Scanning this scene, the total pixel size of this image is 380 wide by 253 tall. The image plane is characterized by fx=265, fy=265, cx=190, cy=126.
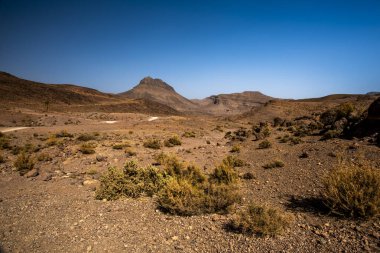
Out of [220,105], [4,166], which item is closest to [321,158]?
[4,166]

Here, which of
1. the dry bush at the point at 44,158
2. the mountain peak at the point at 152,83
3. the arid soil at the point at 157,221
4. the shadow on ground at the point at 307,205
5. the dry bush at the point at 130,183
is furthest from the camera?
the mountain peak at the point at 152,83

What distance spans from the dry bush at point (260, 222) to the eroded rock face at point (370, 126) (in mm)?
9901

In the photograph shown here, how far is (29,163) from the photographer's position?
1144 cm

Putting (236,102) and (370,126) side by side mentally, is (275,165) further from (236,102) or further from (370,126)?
(236,102)

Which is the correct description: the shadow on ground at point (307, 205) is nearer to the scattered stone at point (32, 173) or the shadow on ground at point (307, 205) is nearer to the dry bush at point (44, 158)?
the scattered stone at point (32, 173)

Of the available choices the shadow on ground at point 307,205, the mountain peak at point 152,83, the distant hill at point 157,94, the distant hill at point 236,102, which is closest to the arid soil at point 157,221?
the shadow on ground at point 307,205

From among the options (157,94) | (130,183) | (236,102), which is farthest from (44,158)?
(157,94)

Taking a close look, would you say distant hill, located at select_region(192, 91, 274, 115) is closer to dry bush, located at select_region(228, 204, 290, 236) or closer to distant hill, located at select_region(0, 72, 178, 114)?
distant hill, located at select_region(0, 72, 178, 114)

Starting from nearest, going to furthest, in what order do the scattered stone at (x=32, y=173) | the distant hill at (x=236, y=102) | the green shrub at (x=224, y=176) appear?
the green shrub at (x=224, y=176) → the scattered stone at (x=32, y=173) → the distant hill at (x=236, y=102)

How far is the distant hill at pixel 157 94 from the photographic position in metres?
149

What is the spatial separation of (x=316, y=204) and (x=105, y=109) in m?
72.5

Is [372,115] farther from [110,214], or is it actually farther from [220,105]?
[220,105]

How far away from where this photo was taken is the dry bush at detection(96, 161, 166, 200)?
723cm

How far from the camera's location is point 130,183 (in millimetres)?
7617
